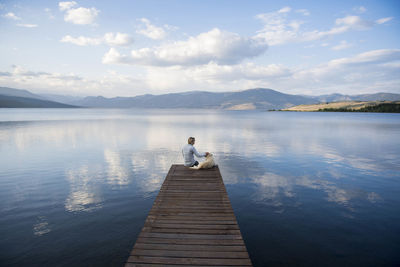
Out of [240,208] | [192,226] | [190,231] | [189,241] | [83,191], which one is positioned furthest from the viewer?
[83,191]

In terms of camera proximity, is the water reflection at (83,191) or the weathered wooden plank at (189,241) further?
the water reflection at (83,191)

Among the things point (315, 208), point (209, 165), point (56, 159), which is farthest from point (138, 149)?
point (315, 208)

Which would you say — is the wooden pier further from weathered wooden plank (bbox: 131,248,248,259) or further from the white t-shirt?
the white t-shirt

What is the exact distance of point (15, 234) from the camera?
11.2 metres

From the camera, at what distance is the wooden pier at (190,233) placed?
6.95 meters

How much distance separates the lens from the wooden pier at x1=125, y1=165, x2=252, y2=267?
695cm

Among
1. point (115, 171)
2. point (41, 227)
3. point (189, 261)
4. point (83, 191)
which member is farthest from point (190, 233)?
point (115, 171)

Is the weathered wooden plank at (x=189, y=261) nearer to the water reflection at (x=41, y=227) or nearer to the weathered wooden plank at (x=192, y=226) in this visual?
the weathered wooden plank at (x=192, y=226)

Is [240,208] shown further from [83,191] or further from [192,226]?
[83,191]

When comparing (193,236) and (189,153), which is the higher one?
(189,153)

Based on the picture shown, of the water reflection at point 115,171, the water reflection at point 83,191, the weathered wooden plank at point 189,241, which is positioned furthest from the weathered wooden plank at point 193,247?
the water reflection at point 115,171

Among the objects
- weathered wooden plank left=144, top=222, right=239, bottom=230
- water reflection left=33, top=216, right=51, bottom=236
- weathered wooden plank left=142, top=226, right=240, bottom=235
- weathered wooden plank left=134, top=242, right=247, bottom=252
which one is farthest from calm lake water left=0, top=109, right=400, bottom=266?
weathered wooden plank left=134, top=242, right=247, bottom=252

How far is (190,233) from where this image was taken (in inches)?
334

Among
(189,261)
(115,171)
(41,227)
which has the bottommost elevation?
(41,227)
